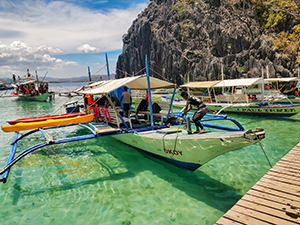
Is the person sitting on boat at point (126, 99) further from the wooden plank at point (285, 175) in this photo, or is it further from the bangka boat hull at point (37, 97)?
the bangka boat hull at point (37, 97)

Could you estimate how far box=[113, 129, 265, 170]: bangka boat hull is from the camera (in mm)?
5113

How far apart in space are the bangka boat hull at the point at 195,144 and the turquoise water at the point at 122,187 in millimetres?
785

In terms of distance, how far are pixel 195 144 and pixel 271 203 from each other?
2.38 meters

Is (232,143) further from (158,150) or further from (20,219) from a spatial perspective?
(20,219)

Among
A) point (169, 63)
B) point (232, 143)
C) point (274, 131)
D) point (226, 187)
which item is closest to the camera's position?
point (232, 143)

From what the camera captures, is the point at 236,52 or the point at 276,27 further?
the point at 236,52

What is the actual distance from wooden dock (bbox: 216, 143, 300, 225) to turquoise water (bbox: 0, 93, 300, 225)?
1.23m

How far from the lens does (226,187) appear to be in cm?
637

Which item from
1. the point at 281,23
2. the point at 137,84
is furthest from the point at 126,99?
the point at 281,23

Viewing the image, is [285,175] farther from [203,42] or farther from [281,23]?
[203,42]

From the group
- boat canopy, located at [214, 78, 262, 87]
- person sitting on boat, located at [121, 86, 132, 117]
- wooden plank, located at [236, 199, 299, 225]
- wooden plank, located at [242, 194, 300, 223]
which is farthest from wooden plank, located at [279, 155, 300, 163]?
boat canopy, located at [214, 78, 262, 87]

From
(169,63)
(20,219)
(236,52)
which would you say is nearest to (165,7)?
(169,63)

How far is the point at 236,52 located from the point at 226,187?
131 feet

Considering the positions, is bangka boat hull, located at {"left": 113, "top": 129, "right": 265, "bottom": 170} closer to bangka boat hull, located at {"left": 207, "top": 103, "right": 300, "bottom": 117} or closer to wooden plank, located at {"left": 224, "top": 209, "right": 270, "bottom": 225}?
wooden plank, located at {"left": 224, "top": 209, "right": 270, "bottom": 225}
